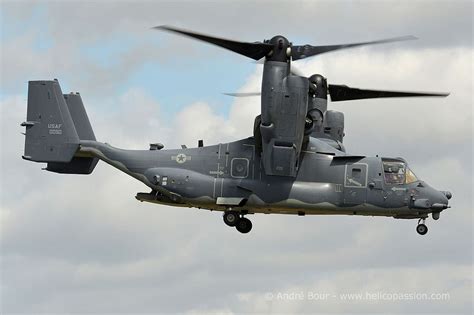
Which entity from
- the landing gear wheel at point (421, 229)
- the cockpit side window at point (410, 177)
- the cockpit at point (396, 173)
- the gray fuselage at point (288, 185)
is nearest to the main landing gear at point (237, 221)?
the gray fuselage at point (288, 185)

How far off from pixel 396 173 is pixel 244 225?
217 inches

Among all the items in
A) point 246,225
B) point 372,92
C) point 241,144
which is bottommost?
point 246,225

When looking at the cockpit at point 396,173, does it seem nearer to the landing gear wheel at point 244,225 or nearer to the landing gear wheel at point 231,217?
the landing gear wheel at point 244,225

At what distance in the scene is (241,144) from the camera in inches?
1499

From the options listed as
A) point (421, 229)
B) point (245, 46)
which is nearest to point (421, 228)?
point (421, 229)

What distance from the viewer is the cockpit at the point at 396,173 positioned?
38.1 m

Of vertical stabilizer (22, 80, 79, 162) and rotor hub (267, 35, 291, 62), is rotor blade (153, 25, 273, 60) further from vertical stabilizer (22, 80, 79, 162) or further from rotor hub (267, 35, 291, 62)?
vertical stabilizer (22, 80, 79, 162)

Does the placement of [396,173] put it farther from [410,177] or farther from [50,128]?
[50,128]

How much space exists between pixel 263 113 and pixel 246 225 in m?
4.69

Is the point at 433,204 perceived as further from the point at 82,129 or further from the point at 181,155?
the point at 82,129

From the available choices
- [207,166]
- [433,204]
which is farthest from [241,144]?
[433,204]

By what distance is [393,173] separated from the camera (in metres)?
38.1

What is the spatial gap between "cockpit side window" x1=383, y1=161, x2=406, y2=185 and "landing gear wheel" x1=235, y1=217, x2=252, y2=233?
195 inches

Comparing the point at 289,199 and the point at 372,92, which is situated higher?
the point at 372,92
